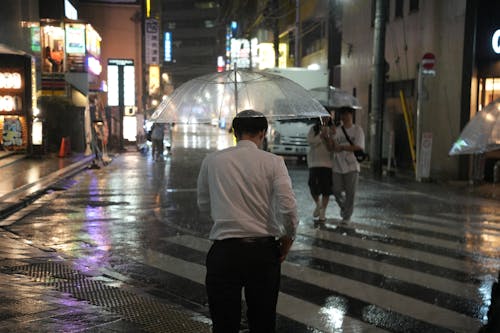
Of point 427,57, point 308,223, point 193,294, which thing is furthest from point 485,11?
point 193,294

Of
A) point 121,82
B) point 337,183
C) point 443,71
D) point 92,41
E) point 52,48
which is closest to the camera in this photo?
point 337,183

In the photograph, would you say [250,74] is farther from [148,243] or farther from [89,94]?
[89,94]

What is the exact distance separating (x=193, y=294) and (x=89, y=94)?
2288cm

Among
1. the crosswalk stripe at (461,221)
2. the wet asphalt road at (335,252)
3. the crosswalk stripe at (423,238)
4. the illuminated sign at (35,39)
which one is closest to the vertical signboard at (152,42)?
the illuminated sign at (35,39)

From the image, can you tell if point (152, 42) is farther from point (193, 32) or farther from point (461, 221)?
point (193, 32)

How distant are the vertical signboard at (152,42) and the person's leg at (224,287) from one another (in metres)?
34.8

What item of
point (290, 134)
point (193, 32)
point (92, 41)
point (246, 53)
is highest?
point (193, 32)

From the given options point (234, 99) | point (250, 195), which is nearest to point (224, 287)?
Result: point (250, 195)

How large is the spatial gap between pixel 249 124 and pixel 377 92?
53.9 ft

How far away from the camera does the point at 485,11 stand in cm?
1677

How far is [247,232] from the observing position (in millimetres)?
3502

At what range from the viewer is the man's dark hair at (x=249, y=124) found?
3.69 metres

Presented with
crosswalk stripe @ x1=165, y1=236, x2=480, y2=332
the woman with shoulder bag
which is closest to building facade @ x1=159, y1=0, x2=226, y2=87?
the woman with shoulder bag

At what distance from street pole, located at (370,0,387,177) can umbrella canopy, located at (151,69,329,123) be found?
43.4 feet
